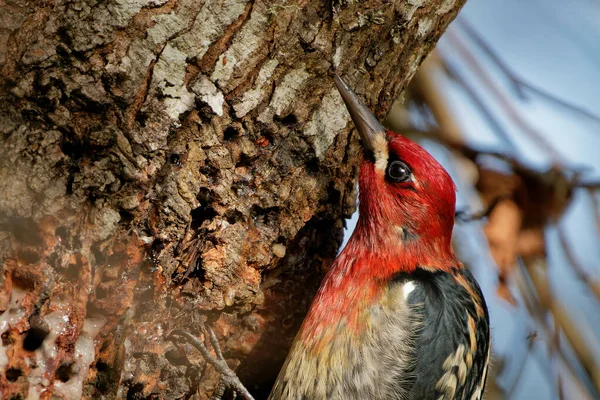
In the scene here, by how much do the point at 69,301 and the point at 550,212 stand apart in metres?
2.68

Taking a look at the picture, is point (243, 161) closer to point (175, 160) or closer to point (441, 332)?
point (175, 160)

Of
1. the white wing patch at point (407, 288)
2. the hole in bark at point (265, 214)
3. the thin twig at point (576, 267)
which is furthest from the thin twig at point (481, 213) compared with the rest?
the hole in bark at point (265, 214)

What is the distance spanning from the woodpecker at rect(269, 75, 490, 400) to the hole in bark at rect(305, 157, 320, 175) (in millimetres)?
245

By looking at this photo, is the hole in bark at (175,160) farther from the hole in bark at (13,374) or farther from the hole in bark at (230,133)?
the hole in bark at (13,374)

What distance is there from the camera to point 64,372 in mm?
2172

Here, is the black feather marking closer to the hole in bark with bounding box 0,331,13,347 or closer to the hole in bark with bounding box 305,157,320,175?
the hole in bark with bounding box 305,157,320,175

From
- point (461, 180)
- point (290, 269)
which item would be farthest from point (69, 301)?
point (461, 180)

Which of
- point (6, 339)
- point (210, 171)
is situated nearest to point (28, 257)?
point (6, 339)

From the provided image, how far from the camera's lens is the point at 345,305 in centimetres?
276

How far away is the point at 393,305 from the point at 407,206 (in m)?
0.55

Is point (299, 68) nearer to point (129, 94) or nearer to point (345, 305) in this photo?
point (129, 94)

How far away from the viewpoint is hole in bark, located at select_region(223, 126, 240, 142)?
2431 mm

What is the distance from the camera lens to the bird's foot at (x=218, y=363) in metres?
2.51

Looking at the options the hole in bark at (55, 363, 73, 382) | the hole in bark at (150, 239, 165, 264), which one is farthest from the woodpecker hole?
the hole in bark at (150, 239, 165, 264)
